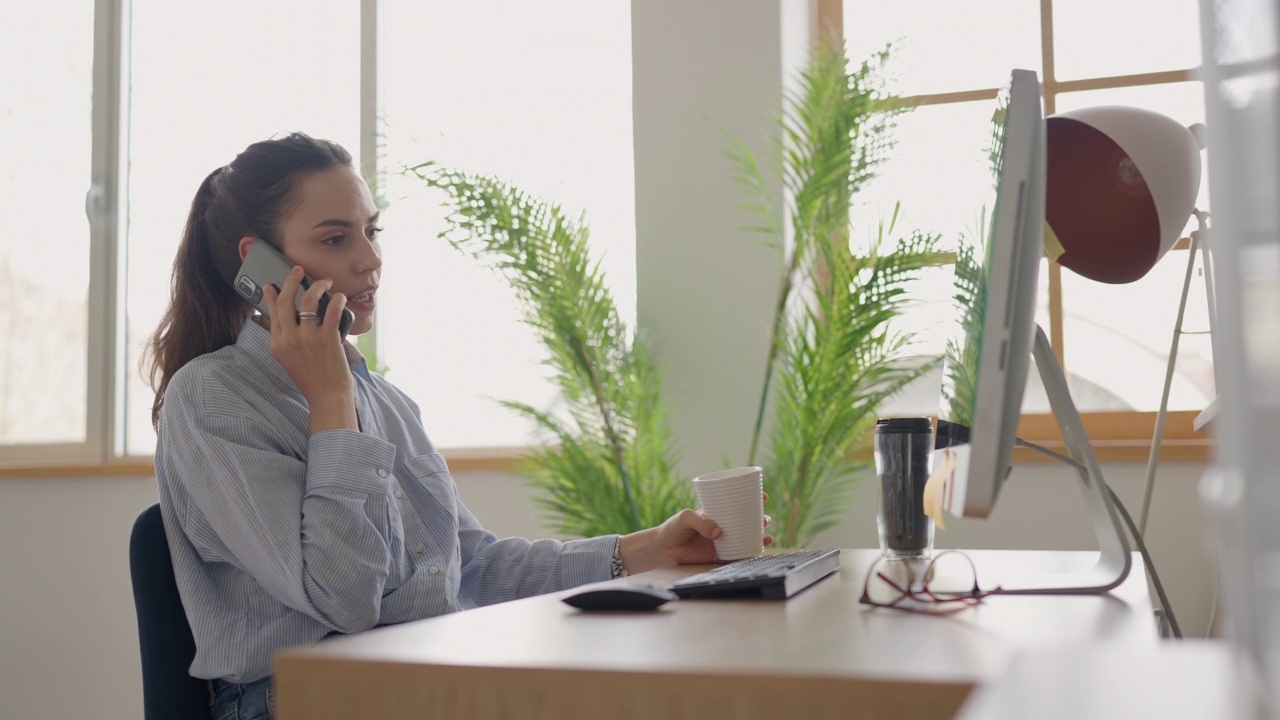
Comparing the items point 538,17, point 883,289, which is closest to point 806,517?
point 883,289

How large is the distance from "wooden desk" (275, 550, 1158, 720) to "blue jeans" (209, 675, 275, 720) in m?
0.44

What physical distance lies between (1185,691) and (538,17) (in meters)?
3.35

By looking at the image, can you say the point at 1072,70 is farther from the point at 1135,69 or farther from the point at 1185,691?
the point at 1185,691

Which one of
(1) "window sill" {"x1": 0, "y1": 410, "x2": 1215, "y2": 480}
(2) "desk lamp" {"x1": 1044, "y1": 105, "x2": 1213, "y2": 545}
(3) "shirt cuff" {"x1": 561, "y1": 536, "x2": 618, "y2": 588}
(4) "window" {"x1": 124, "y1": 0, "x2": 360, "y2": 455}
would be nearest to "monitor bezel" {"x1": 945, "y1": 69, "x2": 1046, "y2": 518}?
(2) "desk lamp" {"x1": 1044, "y1": 105, "x2": 1213, "y2": 545}

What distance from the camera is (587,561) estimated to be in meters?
1.58

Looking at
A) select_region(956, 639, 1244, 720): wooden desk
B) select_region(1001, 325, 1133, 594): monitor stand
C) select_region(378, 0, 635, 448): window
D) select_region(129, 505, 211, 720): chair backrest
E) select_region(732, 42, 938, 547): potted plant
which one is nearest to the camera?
select_region(956, 639, 1244, 720): wooden desk

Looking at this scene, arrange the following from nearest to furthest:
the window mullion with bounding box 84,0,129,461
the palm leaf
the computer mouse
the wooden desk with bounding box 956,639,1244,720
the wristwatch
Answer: the wooden desk with bounding box 956,639,1244,720, the computer mouse, the wristwatch, the palm leaf, the window mullion with bounding box 84,0,129,461

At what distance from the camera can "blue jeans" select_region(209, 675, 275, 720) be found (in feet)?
4.02

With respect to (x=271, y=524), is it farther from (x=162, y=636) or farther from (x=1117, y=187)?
(x=1117, y=187)

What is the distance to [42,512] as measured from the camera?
144 inches

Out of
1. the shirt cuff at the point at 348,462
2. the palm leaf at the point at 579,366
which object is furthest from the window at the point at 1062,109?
the shirt cuff at the point at 348,462

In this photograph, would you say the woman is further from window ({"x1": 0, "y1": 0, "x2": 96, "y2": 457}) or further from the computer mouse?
window ({"x1": 0, "y1": 0, "x2": 96, "y2": 457})

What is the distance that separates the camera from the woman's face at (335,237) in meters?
1.56

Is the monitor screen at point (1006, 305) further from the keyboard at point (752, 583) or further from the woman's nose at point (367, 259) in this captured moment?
the woman's nose at point (367, 259)
